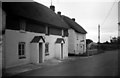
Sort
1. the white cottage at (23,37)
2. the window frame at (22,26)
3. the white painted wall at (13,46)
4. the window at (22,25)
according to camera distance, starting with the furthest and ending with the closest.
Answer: the window at (22,25) → the window frame at (22,26) → the white cottage at (23,37) → the white painted wall at (13,46)

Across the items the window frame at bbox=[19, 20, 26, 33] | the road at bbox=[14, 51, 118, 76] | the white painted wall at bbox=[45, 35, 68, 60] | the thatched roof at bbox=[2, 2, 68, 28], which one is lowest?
the road at bbox=[14, 51, 118, 76]

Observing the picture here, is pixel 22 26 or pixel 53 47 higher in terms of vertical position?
pixel 22 26

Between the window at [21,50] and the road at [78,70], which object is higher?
the window at [21,50]

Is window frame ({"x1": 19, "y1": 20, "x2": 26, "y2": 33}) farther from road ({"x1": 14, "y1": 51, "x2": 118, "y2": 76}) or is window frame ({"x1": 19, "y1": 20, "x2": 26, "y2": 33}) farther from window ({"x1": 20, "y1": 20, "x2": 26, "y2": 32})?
road ({"x1": 14, "y1": 51, "x2": 118, "y2": 76})

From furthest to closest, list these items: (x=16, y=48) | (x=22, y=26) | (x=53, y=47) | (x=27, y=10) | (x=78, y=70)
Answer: (x=53, y=47)
(x=27, y=10)
(x=22, y=26)
(x=16, y=48)
(x=78, y=70)

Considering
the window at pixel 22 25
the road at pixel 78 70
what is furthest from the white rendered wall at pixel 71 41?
the window at pixel 22 25

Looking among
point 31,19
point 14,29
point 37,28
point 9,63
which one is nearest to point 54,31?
point 37,28

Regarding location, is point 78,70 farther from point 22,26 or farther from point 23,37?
point 22,26

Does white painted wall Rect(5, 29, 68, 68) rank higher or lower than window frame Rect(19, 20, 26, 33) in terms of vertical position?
lower

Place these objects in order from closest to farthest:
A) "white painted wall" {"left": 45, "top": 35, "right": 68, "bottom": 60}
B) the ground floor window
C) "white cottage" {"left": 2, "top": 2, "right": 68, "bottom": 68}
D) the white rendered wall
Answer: "white cottage" {"left": 2, "top": 2, "right": 68, "bottom": 68}
the ground floor window
"white painted wall" {"left": 45, "top": 35, "right": 68, "bottom": 60}
the white rendered wall

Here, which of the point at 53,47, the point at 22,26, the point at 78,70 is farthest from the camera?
the point at 53,47

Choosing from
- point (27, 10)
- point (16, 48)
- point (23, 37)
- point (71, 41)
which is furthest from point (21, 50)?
point (71, 41)

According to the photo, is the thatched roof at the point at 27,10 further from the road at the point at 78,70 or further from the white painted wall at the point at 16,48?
the road at the point at 78,70

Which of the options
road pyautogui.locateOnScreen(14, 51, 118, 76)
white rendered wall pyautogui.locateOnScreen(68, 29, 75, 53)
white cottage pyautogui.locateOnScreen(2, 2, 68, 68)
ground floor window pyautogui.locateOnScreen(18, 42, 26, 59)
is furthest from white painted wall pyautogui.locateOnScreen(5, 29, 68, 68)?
white rendered wall pyautogui.locateOnScreen(68, 29, 75, 53)
